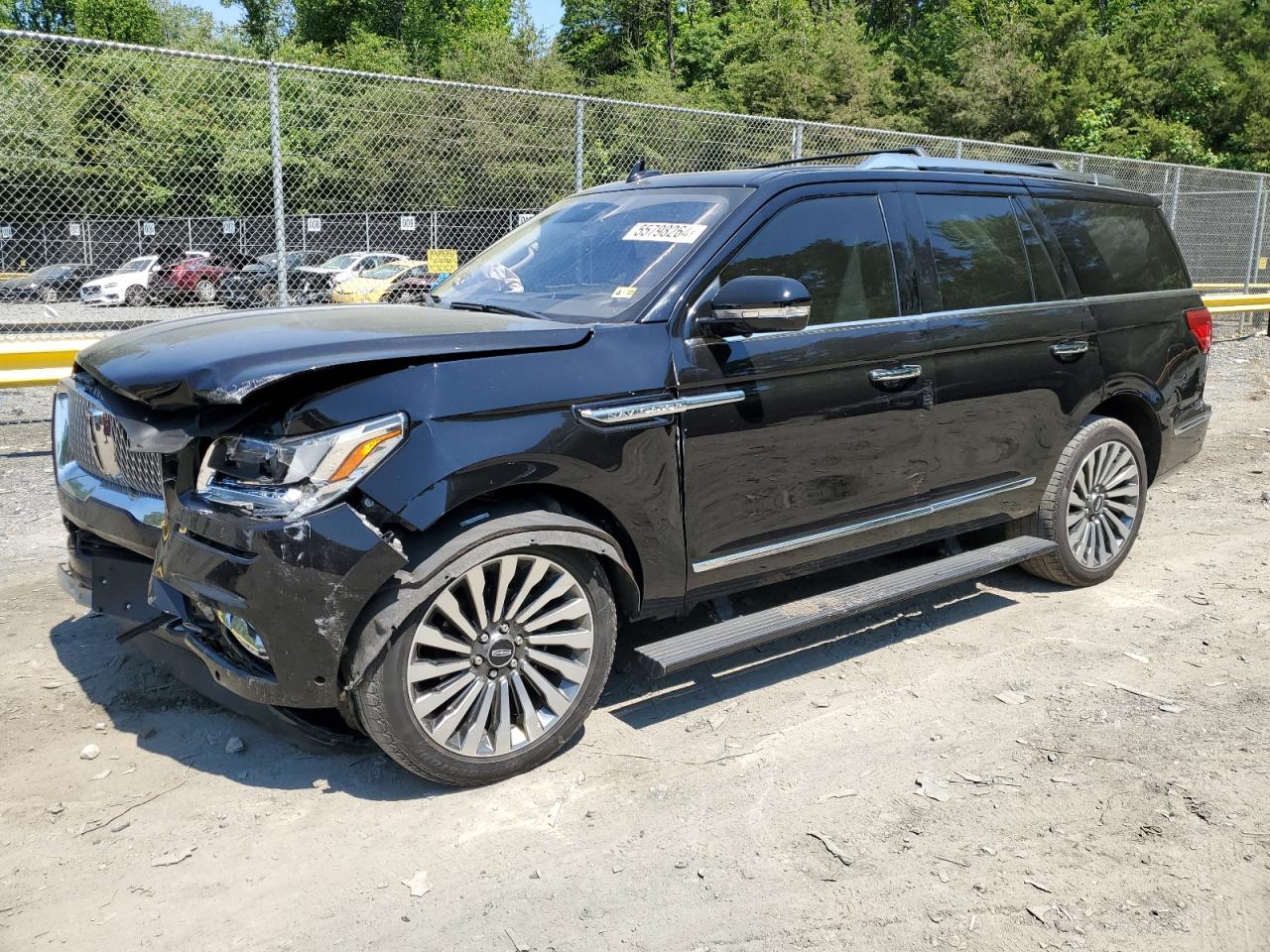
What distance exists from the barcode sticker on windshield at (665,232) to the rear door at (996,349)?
1.11m

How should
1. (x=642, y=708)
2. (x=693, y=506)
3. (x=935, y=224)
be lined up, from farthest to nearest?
(x=935, y=224), (x=642, y=708), (x=693, y=506)

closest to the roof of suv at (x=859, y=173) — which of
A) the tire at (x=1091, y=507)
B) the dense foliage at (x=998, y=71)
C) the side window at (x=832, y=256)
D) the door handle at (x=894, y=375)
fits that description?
the side window at (x=832, y=256)

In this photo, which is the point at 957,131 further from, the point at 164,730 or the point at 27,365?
the point at 164,730

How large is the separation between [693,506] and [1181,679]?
2195 mm

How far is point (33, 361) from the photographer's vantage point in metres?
7.50

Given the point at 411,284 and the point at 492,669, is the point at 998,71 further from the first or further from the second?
the point at 492,669

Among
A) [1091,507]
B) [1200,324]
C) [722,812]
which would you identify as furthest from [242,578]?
[1200,324]

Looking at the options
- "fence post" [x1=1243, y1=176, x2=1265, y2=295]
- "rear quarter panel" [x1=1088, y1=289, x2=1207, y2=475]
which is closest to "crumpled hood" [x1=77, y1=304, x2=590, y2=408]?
"rear quarter panel" [x1=1088, y1=289, x2=1207, y2=475]

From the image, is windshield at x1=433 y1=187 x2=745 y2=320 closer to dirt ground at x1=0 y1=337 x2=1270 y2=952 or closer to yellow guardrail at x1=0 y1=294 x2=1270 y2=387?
dirt ground at x1=0 y1=337 x2=1270 y2=952

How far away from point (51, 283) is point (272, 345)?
13.4 metres

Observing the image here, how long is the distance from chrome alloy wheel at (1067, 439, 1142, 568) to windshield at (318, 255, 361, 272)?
678 cm

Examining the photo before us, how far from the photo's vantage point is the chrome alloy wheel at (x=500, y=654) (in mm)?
3240

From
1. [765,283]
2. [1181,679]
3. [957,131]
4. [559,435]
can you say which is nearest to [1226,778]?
[1181,679]

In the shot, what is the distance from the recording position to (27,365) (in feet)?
24.6
